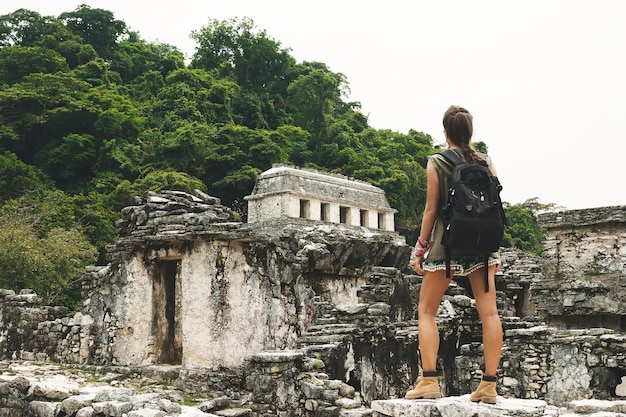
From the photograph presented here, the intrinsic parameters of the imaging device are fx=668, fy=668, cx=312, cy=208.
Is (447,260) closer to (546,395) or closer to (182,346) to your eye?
(546,395)

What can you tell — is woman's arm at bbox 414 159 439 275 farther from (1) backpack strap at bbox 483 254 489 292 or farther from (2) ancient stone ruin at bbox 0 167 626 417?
(2) ancient stone ruin at bbox 0 167 626 417

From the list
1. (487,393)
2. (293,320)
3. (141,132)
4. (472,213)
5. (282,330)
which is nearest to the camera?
(472,213)

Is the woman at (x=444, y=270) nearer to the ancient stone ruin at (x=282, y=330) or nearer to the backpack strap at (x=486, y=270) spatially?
the backpack strap at (x=486, y=270)

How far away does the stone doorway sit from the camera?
12258 mm

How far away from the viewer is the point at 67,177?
36844 mm

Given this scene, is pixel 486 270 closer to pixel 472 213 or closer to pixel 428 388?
pixel 472 213

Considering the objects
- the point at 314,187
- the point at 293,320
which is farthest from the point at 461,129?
the point at 314,187

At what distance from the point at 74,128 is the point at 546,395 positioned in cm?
3611

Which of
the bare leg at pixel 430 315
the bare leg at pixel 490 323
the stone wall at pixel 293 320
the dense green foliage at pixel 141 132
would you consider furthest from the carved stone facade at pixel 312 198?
the bare leg at pixel 490 323

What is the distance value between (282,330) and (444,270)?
7.37m

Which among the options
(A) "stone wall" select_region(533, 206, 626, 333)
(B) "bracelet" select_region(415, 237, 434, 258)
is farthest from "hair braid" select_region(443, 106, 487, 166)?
(A) "stone wall" select_region(533, 206, 626, 333)

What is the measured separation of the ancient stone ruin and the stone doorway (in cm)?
3

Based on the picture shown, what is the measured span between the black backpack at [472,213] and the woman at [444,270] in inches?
3.8

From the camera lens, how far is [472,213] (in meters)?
3.90
